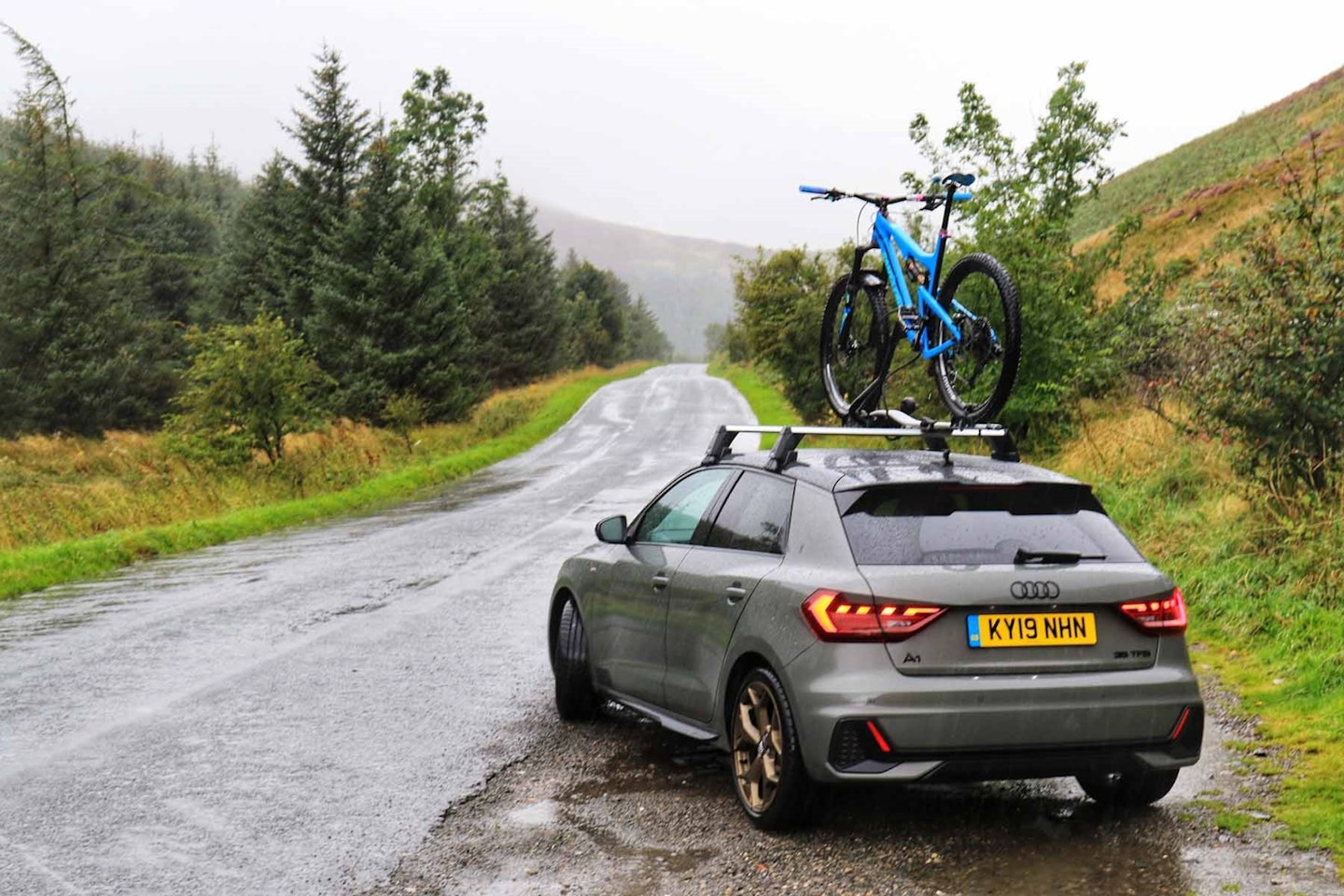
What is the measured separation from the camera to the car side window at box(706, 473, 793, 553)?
559cm

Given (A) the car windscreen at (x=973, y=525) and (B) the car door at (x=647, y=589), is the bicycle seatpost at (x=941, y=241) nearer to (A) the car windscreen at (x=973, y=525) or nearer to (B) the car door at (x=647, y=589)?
(B) the car door at (x=647, y=589)

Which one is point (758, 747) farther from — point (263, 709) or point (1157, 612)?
point (263, 709)

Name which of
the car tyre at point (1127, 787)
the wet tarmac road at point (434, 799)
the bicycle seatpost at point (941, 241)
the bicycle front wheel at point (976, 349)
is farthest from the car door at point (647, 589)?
the bicycle seatpost at point (941, 241)

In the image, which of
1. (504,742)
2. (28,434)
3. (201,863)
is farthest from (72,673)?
Answer: (28,434)

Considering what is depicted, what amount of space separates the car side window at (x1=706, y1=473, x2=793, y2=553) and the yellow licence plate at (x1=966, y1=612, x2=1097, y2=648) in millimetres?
923

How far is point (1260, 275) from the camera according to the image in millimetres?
10070

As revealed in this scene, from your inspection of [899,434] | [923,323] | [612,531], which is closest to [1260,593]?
[923,323]

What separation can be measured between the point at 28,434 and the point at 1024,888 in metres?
39.4

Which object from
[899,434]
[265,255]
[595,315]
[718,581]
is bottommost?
[718,581]

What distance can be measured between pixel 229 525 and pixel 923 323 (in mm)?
13849

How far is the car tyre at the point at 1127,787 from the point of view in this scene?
5.49 metres

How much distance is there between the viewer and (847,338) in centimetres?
953

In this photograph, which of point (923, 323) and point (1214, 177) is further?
point (1214, 177)

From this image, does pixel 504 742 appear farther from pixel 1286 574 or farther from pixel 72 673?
pixel 1286 574
